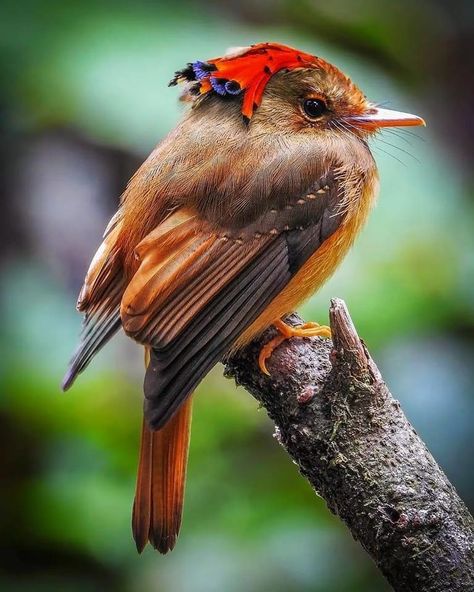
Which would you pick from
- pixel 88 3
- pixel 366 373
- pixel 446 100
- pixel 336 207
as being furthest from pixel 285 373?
pixel 446 100

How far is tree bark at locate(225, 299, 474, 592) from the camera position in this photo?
2.67 metres

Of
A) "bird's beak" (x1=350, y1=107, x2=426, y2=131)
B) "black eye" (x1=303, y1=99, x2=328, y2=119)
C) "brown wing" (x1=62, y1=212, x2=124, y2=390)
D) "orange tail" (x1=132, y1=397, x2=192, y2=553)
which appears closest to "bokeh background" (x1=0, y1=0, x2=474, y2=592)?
"bird's beak" (x1=350, y1=107, x2=426, y2=131)

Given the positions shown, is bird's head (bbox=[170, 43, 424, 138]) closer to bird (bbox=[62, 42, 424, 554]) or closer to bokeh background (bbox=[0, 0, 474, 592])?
bird (bbox=[62, 42, 424, 554])

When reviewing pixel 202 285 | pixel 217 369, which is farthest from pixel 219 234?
pixel 217 369

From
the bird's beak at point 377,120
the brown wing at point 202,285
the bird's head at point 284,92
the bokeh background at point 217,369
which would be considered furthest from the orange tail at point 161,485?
the bird's beak at point 377,120

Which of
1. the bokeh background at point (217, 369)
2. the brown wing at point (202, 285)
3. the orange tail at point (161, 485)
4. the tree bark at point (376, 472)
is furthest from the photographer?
the bokeh background at point (217, 369)

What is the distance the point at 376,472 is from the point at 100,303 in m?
0.98

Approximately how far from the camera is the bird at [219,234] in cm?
293

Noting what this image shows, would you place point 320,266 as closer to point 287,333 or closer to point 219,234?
point 287,333

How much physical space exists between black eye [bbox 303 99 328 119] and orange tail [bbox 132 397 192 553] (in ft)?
3.34

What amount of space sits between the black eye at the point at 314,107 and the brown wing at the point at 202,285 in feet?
0.98

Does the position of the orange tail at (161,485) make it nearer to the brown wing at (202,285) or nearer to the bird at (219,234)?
the bird at (219,234)

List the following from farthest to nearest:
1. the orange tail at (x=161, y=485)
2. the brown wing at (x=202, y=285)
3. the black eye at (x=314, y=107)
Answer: the black eye at (x=314, y=107)
the orange tail at (x=161, y=485)
the brown wing at (x=202, y=285)

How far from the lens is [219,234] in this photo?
3.09m
